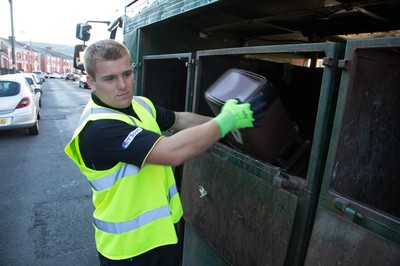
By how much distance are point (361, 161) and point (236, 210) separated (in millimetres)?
699

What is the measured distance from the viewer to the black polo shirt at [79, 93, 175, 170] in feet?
4.62

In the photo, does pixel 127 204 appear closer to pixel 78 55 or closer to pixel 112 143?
pixel 112 143

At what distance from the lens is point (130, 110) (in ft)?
5.67

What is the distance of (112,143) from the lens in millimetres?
1431

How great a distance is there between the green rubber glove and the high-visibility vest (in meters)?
0.46

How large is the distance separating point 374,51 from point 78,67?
4086mm

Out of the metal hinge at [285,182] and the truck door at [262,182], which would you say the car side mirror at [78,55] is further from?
the metal hinge at [285,182]

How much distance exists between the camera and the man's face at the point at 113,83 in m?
1.57

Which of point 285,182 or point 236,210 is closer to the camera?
point 285,182

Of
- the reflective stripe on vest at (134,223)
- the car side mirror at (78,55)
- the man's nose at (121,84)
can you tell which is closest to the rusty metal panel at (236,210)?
the reflective stripe on vest at (134,223)

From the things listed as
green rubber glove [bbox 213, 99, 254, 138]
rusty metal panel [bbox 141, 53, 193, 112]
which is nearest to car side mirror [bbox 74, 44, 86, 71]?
rusty metal panel [bbox 141, 53, 193, 112]

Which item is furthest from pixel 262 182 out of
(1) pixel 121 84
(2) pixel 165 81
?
(2) pixel 165 81

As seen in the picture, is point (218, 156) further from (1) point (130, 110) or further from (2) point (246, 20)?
(2) point (246, 20)

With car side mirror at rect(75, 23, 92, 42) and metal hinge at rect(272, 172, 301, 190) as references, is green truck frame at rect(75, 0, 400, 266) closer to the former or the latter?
metal hinge at rect(272, 172, 301, 190)
